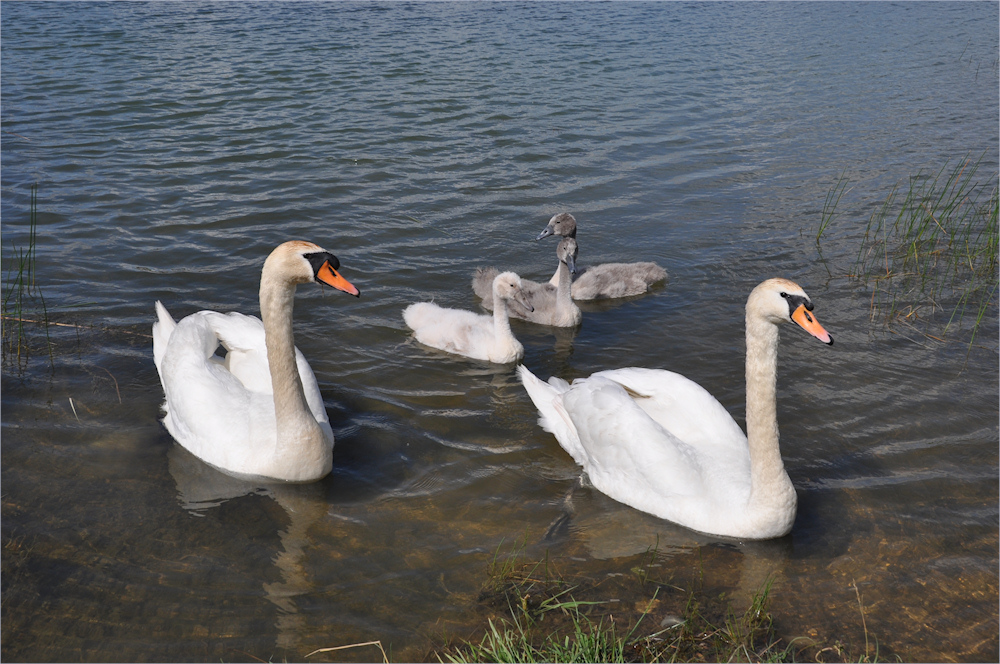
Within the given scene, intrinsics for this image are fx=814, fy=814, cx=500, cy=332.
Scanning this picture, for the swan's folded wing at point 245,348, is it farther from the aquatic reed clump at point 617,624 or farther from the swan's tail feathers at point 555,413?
the aquatic reed clump at point 617,624

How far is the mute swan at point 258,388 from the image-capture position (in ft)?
16.6

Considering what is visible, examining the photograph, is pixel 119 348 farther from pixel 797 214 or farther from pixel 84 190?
pixel 797 214

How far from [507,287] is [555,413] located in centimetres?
176

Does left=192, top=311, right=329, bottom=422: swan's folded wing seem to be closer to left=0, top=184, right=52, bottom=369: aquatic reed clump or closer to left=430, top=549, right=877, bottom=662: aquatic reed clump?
left=0, top=184, right=52, bottom=369: aquatic reed clump

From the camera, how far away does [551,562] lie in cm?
487

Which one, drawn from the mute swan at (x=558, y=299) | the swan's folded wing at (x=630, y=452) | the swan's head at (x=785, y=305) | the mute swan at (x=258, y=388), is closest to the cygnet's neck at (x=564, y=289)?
the mute swan at (x=558, y=299)

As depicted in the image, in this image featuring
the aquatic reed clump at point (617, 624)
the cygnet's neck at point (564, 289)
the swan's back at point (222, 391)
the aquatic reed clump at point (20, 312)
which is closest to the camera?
the aquatic reed clump at point (617, 624)

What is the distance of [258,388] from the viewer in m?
6.05

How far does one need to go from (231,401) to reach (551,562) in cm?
255

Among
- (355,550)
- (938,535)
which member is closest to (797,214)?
(938,535)

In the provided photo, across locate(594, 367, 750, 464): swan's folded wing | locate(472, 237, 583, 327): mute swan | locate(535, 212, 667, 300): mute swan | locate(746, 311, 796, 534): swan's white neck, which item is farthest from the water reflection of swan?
locate(535, 212, 667, 300): mute swan

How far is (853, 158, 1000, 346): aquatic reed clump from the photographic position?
8031 millimetres

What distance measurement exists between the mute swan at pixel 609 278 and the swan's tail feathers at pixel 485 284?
0.64 metres

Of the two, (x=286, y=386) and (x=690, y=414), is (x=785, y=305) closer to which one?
(x=690, y=414)
